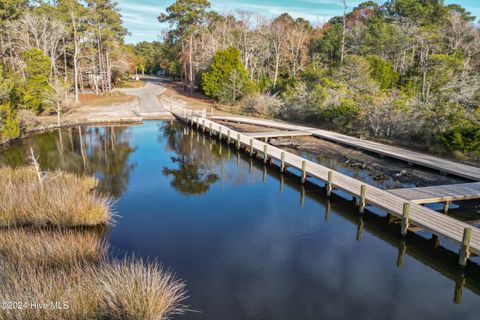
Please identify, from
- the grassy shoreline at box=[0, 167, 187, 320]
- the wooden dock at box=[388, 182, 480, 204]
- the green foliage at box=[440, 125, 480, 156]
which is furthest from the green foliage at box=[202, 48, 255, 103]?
the grassy shoreline at box=[0, 167, 187, 320]

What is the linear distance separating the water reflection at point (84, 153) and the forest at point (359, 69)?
47.7 feet

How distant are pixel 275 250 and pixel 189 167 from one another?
32.3ft

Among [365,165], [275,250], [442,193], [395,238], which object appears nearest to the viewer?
[275,250]

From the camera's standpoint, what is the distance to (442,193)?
41.0ft

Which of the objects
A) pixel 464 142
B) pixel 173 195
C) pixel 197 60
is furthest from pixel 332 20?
pixel 173 195

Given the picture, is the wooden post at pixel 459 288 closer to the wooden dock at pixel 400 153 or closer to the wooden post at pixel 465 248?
the wooden post at pixel 465 248

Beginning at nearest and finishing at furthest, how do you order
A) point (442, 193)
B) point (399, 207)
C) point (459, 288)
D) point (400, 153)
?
point (459, 288) → point (399, 207) → point (442, 193) → point (400, 153)

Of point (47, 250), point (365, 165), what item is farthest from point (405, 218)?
point (47, 250)

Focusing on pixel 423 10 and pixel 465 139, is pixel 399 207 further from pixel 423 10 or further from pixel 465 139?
pixel 423 10

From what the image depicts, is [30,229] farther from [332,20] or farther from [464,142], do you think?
[332,20]

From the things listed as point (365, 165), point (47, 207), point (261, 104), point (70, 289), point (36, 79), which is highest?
point (36, 79)

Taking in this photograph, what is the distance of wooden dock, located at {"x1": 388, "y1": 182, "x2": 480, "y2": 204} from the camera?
11941 millimetres

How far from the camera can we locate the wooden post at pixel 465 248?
858cm

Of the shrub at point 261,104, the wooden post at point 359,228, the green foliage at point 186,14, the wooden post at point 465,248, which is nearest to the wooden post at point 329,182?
the wooden post at point 359,228
